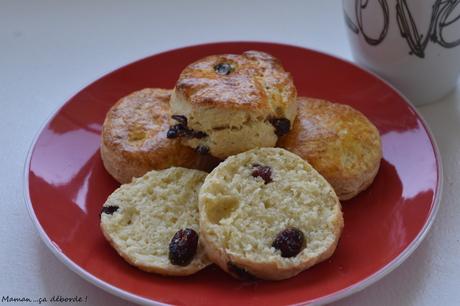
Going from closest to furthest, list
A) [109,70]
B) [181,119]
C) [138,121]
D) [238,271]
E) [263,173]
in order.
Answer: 1. [238,271]
2. [263,173]
3. [181,119]
4. [138,121]
5. [109,70]

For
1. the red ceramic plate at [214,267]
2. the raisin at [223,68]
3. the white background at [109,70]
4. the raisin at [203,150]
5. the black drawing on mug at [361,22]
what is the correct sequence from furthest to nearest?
the black drawing on mug at [361,22] < the raisin at [223,68] < the raisin at [203,150] < the white background at [109,70] < the red ceramic plate at [214,267]

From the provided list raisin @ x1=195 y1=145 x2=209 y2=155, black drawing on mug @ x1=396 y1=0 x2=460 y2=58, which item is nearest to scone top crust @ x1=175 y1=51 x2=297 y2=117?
raisin @ x1=195 y1=145 x2=209 y2=155

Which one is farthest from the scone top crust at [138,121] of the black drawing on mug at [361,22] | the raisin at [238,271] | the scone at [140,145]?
the black drawing on mug at [361,22]

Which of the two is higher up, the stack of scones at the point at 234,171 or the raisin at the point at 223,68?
the raisin at the point at 223,68

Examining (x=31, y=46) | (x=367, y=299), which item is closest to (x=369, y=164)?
(x=367, y=299)

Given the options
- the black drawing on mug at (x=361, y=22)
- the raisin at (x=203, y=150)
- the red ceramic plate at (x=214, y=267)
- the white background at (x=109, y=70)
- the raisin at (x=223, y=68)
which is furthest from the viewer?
the black drawing on mug at (x=361, y=22)

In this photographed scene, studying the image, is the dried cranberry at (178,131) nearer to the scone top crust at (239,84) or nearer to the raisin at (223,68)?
the scone top crust at (239,84)

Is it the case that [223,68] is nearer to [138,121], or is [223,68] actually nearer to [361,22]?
[138,121]

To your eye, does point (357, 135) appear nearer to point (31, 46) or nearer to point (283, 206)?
point (283, 206)

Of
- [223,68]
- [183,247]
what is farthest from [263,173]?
[223,68]
